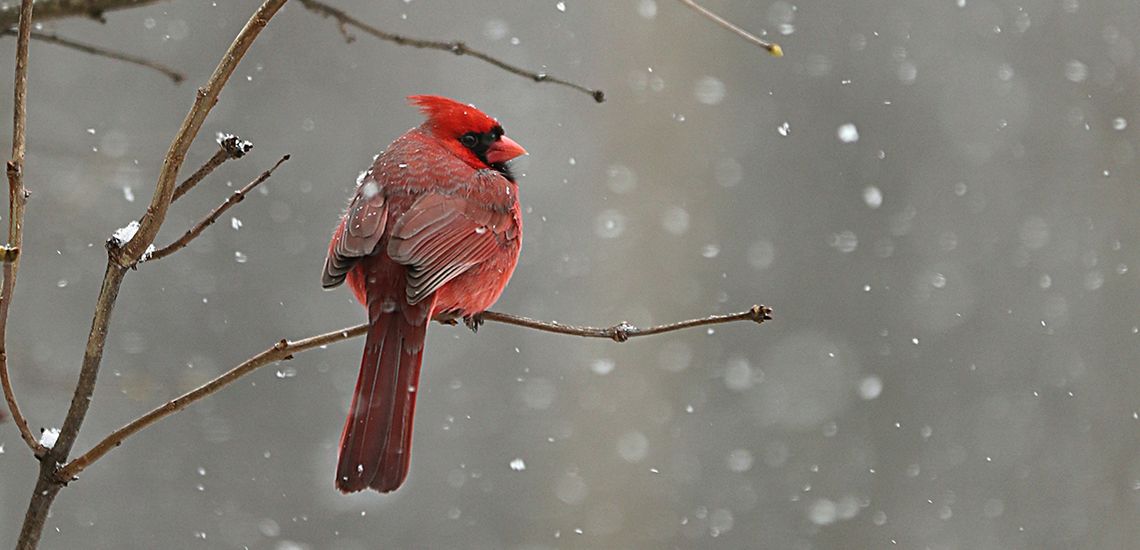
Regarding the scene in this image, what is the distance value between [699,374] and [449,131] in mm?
5229

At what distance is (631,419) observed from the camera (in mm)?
7930

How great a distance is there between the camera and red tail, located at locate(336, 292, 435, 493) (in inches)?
71.3

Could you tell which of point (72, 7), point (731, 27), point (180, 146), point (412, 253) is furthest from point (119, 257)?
point (412, 253)

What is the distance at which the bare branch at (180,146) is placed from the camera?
1.28 m

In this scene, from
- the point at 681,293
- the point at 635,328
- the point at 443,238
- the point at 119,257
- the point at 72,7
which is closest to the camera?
the point at 119,257

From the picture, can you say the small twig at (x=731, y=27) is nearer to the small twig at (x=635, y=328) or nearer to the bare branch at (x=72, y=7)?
the small twig at (x=635, y=328)

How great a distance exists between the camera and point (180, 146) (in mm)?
1279

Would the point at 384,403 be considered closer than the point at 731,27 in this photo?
No

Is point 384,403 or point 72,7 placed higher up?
point 72,7

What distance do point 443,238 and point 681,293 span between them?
5.75 m

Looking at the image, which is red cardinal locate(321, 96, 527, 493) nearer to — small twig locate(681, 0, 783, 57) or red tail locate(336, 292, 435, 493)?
red tail locate(336, 292, 435, 493)

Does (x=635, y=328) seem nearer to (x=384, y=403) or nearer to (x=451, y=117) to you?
(x=384, y=403)

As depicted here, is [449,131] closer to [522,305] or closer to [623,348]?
A: [522,305]

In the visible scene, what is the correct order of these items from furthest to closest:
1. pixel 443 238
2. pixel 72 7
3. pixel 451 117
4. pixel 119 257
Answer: pixel 451 117 < pixel 443 238 < pixel 72 7 < pixel 119 257
